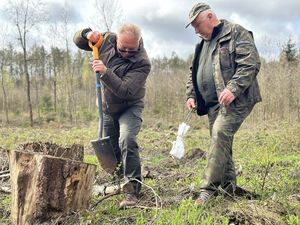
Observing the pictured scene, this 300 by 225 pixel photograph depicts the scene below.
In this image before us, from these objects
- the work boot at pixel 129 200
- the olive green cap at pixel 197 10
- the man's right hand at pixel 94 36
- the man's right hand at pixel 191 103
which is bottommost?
the work boot at pixel 129 200

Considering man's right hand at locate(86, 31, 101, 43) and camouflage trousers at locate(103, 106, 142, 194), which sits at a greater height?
man's right hand at locate(86, 31, 101, 43)

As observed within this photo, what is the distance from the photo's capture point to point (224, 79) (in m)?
4.23

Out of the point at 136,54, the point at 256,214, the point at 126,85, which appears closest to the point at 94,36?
the point at 136,54

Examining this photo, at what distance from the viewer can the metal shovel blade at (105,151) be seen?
427 cm

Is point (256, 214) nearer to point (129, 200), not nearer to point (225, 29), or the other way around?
point (129, 200)

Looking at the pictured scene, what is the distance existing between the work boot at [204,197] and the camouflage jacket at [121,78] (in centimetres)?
126

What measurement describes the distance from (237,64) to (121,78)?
1282 mm

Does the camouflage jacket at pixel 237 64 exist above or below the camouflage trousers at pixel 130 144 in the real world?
above

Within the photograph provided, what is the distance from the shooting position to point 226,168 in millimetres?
4547

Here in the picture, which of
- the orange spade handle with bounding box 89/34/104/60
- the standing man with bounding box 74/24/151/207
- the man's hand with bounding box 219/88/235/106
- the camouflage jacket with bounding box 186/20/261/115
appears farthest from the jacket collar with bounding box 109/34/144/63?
the man's hand with bounding box 219/88/235/106

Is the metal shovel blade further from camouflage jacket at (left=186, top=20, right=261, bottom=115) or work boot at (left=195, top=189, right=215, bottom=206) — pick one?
camouflage jacket at (left=186, top=20, right=261, bottom=115)

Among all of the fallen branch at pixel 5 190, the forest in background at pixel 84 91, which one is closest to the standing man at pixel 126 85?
the fallen branch at pixel 5 190

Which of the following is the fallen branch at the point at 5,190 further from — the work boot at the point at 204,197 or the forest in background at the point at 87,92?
the forest in background at the point at 87,92

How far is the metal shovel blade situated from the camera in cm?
427
